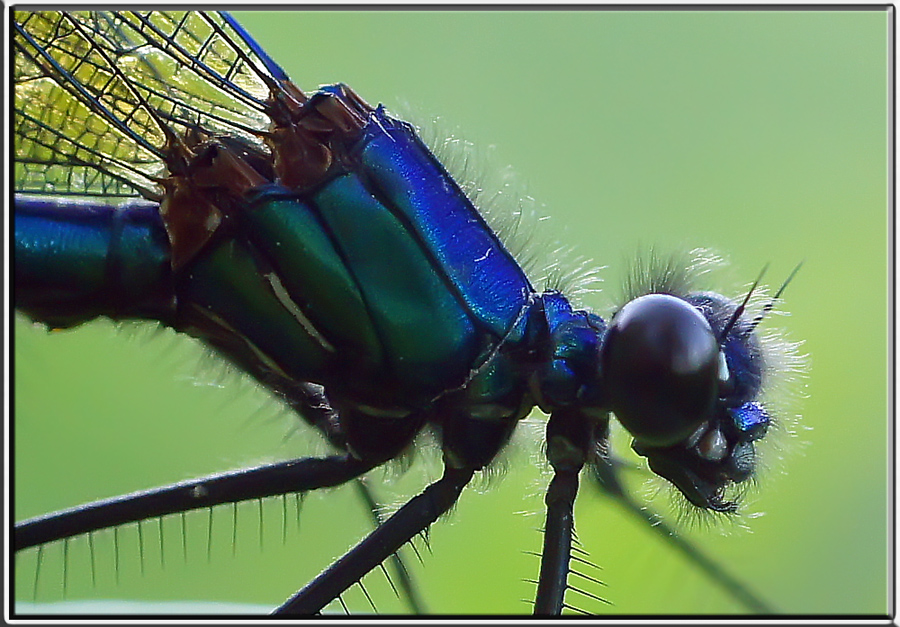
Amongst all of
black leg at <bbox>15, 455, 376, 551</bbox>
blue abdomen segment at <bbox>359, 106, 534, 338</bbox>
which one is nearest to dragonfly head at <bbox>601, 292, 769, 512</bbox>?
blue abdomen segment at <bbox>359, 106, 534, 338</bbox>

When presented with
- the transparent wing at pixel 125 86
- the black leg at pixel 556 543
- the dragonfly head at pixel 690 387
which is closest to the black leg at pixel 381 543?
the black leg at pixel 556 543

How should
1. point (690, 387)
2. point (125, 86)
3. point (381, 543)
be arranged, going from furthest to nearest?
point (125, 86), point (381, 543), point (690, 387)

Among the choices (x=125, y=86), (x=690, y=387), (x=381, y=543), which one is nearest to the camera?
(x=690, y=387)

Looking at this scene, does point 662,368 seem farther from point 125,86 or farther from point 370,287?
point 125,86

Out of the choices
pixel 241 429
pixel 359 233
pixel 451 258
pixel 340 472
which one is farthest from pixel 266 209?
pixel 241 429

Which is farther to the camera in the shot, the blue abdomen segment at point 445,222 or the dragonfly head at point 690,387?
the blue abdomen segment at point 445,222

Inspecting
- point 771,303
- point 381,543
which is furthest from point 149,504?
point 771,303

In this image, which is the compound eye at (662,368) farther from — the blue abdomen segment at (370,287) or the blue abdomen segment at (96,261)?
the blue abdomen segment at (96,261)

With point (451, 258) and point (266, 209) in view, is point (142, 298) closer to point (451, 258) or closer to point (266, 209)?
point (266, 209)
